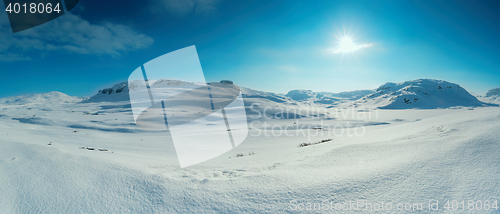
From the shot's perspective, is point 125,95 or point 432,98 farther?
point 432,98

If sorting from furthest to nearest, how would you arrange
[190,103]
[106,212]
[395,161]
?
[190,103] → [395,161] → [106,212]

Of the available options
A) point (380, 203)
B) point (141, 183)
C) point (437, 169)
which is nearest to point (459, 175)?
point (437, 169)

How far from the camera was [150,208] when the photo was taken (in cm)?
190

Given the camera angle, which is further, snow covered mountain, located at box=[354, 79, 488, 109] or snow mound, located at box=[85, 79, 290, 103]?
snow mound, located at box=[85, 79, 290, 103]

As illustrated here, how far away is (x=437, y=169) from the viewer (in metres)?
2.21

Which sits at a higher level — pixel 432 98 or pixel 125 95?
pixel 125 95

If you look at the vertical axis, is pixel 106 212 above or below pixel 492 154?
below

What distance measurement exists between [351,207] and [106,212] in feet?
8.37

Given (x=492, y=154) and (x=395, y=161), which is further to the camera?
(x=395, y=161)

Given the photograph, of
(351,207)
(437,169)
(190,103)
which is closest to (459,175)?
(437,169)

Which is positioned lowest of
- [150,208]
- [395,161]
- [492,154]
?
[150,208]

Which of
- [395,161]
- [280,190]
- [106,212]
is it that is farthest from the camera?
[395,161]

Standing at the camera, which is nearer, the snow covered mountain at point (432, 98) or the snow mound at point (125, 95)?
the snow covered mountain at point (432, 98)

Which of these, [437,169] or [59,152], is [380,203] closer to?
[437,169]
